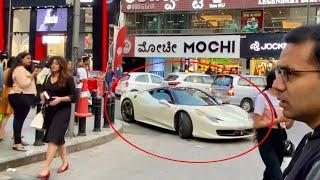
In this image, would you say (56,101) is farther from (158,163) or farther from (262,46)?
(262,46)

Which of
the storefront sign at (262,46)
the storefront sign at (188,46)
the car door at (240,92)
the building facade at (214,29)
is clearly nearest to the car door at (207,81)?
the car door at (240,92)

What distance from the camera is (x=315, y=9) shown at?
111ft

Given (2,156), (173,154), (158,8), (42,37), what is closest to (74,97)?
(2,156)

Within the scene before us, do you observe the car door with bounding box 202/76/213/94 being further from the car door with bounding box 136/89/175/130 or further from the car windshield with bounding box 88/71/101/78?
the car door with bounding box 136/89/175/130

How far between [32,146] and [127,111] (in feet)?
19.4

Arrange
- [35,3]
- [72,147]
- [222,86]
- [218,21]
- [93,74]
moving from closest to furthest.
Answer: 1. [72,147]
2. [222,86]
3. [93,74]
4. [35,3]
5. [218,21]

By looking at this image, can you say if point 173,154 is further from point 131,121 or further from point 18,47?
point 18,47

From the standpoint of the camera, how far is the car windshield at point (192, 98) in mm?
12664

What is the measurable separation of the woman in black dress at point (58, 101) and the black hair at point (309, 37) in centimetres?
579

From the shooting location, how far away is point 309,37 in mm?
1749

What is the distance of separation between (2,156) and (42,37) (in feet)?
92.0

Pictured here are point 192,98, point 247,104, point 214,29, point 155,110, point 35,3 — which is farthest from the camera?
point 214,29

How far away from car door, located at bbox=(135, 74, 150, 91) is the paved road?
10.5 meters

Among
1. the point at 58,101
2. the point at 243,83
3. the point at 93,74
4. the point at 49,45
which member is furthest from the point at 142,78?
the point at 58,101
